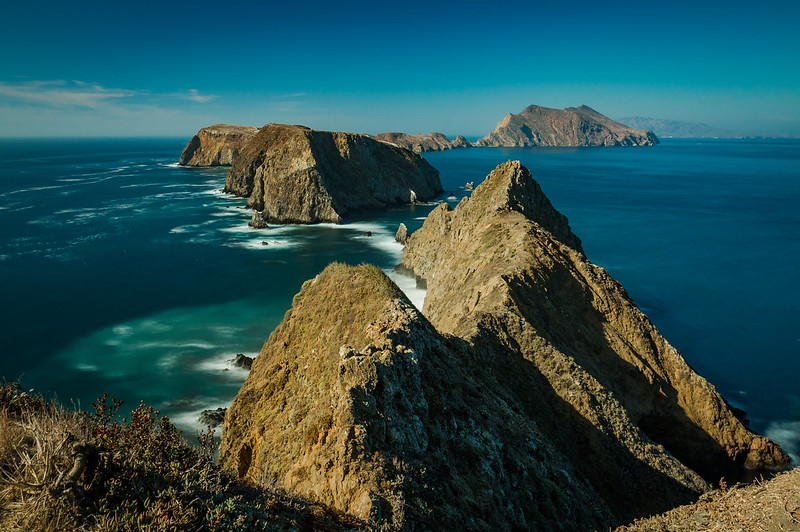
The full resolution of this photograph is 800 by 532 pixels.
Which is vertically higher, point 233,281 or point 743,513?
point 743,513

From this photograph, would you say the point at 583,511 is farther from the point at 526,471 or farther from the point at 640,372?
the point at 640,372

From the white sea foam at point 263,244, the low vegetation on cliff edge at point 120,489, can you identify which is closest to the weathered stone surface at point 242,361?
the low vegetation on cliff edge at point 120,489

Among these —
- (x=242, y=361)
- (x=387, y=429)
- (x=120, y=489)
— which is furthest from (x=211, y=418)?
(x=120, y=489)

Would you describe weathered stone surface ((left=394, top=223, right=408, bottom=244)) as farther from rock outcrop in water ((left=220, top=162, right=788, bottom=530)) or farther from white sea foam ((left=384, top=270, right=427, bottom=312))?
rock outcrop in water ((left=220, top=162, right=788, bottom=530))

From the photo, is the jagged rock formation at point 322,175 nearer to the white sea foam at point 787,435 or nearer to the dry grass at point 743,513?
the white sea foam at point 787,435

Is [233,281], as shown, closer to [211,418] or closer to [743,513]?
[211,418]

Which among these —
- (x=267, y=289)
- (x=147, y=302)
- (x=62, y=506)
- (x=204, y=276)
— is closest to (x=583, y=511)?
(x=62, y=506)

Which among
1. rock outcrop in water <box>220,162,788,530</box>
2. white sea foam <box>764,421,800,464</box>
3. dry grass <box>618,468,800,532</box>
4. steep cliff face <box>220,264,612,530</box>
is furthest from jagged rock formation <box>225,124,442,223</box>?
dry grass <box>618,468,800,532</box>
